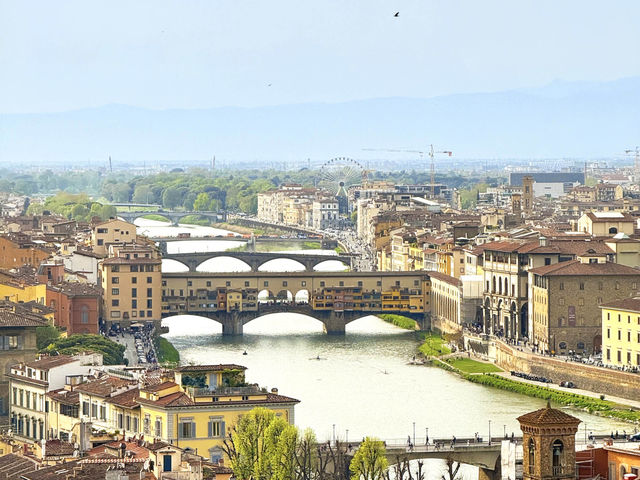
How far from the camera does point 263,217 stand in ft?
403

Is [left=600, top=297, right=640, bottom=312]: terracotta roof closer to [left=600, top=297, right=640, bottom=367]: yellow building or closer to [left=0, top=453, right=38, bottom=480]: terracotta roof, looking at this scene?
[left=600, top=297, right=640, bottom=367]: yellow building

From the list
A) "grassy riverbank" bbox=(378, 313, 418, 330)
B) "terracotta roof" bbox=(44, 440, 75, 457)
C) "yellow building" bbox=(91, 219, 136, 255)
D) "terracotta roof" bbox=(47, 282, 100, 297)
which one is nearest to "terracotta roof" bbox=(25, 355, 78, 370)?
"terracotta roof" bbox=(44, 440, 75, 457)

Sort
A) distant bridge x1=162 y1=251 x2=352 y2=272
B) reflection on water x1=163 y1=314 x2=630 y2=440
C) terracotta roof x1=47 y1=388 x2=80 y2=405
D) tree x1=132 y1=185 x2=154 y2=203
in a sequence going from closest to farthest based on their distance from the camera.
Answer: terracotta roof x1=47 y1=388 x2=80 y2=405, reflection on water x1=163 y1=314 x2=630 y2=440, distant bridge x1=162 y1=251 x2=352 y2=272, tree x1=132 y1=185 x2=154 y2=203

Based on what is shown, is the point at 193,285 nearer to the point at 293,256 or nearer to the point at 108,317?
the point at 108,317

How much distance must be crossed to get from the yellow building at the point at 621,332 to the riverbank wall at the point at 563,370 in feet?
2.51

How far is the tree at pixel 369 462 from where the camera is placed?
2248 cm

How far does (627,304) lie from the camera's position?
40.2 metres

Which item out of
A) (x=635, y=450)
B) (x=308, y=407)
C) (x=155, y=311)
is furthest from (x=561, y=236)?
(x=635, y=450)

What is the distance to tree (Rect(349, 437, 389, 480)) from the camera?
22.5 m

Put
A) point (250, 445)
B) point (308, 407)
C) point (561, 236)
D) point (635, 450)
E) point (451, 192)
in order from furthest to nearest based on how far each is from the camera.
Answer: point (451, 192) < point (561, 236) < point (308, 407) < point (250, 445) < point (635, 450)

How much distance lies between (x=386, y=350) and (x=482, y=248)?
21.5ft

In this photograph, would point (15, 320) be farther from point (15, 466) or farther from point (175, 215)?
point (175, 215)

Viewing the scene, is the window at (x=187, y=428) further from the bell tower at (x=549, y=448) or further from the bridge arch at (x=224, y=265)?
the bridge arch at (x=224, y=265)

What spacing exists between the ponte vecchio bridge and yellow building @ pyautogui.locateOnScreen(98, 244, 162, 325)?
145 centimetres
